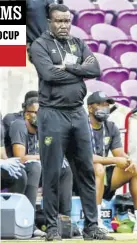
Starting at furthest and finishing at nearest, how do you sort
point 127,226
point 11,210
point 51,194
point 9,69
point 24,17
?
point 9,69 < point 127,226 < point 24,17 < point 11,210 < point 51,194

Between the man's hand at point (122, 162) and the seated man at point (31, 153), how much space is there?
78 centimetres

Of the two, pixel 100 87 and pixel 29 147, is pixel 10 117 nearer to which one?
pixel 29 147

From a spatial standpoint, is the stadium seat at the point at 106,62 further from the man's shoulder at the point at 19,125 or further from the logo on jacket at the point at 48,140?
the logo on jacket at the point at 48,140

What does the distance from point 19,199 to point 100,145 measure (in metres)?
1.69

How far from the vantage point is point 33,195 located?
418 inches

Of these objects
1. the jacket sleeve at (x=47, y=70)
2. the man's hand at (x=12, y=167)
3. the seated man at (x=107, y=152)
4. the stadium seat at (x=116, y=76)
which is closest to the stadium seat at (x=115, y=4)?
the stadium seat at (x=116, y=76)

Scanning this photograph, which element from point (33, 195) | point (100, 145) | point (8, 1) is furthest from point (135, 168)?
point (8, 1)

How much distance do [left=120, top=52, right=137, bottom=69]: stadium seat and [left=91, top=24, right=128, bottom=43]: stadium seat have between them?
0.18m

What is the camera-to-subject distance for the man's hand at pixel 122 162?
449 inches

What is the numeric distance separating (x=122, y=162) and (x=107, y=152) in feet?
1.15

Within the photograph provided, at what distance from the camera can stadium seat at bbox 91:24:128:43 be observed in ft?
42.5

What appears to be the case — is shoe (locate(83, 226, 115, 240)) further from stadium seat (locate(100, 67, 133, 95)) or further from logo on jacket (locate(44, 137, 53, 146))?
stadium seat (locate(100, 67, 133, 95))

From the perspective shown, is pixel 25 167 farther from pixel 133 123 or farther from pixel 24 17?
pixel 133 123

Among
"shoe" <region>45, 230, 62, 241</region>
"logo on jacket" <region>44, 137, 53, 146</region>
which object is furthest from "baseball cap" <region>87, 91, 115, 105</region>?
"shoe" <region>45, 230, 62, 241</region>
